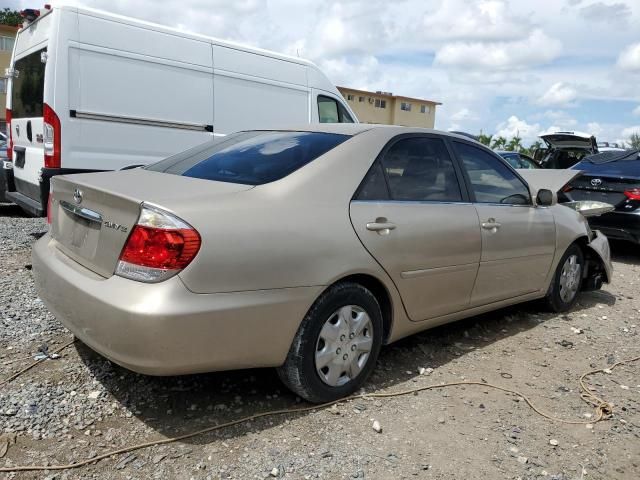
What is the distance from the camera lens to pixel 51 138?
5965 mm

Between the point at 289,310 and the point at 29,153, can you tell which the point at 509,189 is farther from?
the point at 29,153

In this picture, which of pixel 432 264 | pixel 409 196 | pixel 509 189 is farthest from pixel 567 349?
pixel 409 196

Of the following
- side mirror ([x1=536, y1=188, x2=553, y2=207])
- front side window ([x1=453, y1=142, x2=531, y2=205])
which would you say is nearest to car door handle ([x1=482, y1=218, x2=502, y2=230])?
front side window ([x1=453, y1=142, x2=531, y2=205])

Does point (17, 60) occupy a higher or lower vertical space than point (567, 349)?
higher

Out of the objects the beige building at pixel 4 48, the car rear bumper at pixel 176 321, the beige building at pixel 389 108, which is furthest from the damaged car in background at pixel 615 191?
the beige building at pixel 389 108

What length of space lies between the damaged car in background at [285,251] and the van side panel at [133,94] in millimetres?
2944

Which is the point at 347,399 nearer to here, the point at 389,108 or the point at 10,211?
the point at 10,211

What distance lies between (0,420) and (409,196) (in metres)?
2.53

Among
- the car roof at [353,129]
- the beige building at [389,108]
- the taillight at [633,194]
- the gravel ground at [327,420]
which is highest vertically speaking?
the beige building at [389,108]

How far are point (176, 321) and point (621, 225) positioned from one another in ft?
23.4

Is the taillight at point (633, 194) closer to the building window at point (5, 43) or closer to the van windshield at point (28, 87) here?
the van windshield at point (28, 87)

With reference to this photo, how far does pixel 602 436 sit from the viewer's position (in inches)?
121

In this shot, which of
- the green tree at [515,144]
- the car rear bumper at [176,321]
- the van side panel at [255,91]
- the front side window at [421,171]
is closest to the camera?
the car rear bumper at [176,321]

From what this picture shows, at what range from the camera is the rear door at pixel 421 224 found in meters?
3.26
